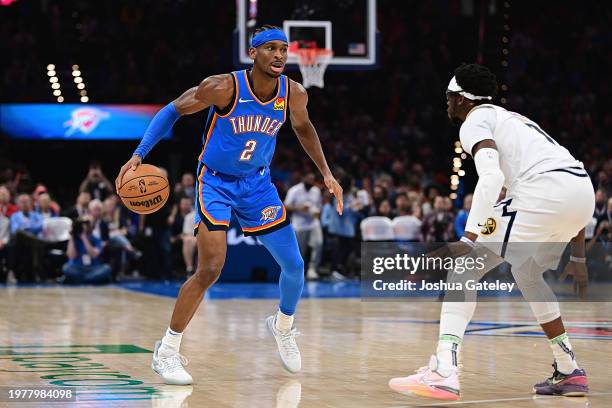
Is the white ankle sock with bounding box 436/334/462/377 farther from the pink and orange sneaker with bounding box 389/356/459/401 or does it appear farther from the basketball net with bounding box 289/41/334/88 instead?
the basketball net with bounding box 289/41/334/88

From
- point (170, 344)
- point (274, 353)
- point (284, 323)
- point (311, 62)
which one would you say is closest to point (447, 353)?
point (284, 323)

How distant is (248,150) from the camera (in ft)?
22.5

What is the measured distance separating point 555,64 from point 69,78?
11434 mm

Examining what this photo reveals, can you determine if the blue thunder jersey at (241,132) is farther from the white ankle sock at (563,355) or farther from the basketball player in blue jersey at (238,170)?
the white ankle sock at (563,355)

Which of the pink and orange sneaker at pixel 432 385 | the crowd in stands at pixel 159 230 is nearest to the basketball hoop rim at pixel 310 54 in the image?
the crowd in stands at pixel 159 230

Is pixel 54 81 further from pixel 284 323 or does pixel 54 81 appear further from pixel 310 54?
pixel 284 323

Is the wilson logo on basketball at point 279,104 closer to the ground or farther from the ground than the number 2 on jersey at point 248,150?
farther from the ground

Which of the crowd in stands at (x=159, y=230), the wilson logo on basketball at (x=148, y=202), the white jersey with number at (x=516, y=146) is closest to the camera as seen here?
the white jersey with number at (x=516, y=146)

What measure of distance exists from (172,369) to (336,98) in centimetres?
1881

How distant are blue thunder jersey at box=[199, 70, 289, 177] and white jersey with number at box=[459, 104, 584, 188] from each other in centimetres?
140

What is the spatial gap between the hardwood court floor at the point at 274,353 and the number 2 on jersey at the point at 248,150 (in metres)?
1.38

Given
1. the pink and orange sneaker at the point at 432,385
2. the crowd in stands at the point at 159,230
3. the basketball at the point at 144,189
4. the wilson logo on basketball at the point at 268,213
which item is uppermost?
the basketball at the point at 144,189

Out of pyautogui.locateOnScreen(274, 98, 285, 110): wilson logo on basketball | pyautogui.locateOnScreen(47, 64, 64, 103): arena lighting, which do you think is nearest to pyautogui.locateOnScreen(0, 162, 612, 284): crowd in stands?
pyautogui.locateOnScreen(47, 64, 64, 103): arena lighting

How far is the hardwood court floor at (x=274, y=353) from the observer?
607 cm
